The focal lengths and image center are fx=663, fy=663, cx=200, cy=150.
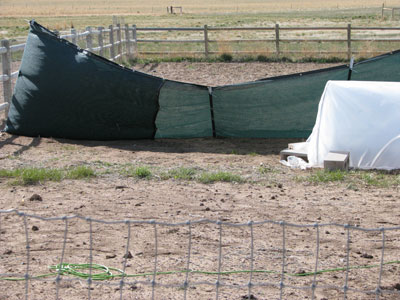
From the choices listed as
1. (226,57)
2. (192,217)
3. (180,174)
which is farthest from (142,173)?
(226,57)

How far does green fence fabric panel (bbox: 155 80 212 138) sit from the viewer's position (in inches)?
417

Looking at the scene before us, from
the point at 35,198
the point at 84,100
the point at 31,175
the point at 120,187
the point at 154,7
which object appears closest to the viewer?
the point at 35,198

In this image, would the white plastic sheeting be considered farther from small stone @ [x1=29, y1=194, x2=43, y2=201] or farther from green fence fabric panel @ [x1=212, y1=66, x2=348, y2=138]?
small stone @ [x1=29, y1=194, x2=43, y2=201]

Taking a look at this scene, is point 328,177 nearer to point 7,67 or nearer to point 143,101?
point 143,101

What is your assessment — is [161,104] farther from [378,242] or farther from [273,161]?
[378,242]

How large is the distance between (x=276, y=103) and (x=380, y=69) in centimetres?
181

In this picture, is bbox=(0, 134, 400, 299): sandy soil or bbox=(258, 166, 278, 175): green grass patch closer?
bbox=(0, 134, 400, 299): sandy soil

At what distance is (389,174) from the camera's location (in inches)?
325

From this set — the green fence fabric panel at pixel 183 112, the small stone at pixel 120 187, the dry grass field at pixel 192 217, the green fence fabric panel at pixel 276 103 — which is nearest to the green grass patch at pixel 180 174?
the dry grass field at pixel 192 217

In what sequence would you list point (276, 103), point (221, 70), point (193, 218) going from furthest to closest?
1. point (221, 70)
2. point (276, 103)
3. point (193, 218)

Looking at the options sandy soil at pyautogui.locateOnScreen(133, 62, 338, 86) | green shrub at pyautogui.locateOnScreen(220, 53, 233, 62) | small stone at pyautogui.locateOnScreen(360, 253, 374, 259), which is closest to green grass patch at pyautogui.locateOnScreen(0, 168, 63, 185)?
small stone at pyautogui.locateOnScreen(360, 253, 374, 259)

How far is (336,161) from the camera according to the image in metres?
8.13

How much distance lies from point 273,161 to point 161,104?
7.65 ft

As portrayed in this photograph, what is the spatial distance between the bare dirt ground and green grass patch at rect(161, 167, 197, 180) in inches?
2.9
